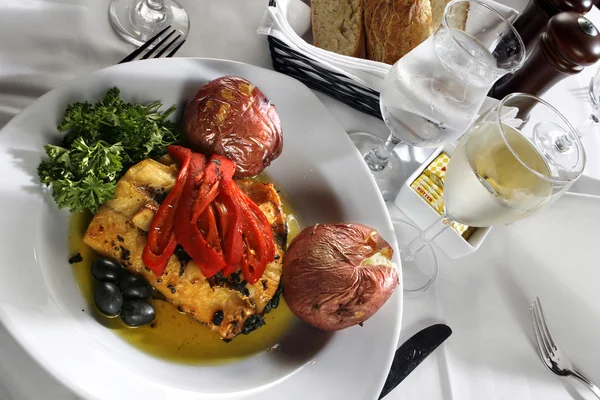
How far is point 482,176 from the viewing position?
1168mm

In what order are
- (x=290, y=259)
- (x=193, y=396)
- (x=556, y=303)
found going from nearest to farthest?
(x=193, y=396) < (x=290, y=259) < (x=556, y=303)

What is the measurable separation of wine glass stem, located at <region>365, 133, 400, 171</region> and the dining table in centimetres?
10

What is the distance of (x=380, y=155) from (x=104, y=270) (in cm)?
84

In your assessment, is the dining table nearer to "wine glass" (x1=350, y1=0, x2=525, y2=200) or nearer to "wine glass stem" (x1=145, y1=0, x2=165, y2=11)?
"wine glass stem" (x1=145, y1=0, x2=165, y2=11)

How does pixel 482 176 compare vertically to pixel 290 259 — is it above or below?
above

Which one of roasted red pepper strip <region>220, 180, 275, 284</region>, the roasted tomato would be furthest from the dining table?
roasted red pepper strip <region>220, 180, 275, 284</region>

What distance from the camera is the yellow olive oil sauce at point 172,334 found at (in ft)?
4.03

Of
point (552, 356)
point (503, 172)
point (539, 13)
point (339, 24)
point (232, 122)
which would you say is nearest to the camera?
point (503, 172)

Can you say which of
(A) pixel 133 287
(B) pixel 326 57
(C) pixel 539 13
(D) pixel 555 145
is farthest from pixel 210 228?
(C) pixel 539 13

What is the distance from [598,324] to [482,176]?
2.36 feet

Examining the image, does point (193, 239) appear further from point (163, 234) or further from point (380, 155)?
point (380, 155)

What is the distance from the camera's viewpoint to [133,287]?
48.6 inches

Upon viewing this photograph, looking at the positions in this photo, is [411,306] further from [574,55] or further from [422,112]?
[574,55]

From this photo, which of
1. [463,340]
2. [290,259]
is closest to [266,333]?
[290,259]
